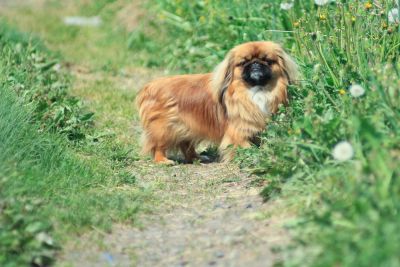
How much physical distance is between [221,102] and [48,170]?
1.68 m

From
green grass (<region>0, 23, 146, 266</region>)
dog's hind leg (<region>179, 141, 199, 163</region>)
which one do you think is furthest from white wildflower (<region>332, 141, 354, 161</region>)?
dog's hind leg (<region>179, 141, 199, 163</region>)

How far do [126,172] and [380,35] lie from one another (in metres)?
2.15

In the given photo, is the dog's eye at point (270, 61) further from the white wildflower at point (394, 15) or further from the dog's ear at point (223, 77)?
the white wildflower at point (394, 15)

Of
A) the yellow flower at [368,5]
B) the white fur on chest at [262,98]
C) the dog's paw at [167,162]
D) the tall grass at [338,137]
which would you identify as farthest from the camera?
the dog's paw at [167,162]

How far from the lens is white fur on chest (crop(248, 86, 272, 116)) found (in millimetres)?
6887

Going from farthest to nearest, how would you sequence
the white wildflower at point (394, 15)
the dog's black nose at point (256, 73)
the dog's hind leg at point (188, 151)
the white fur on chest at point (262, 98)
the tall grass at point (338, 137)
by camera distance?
the dog's hind leg at point (188, 151), the white fur on chest at point (262, 98), the dog's black nose at point (256, 73), the white wildflower at point (394, 15), the tall grass at point (338, 137)

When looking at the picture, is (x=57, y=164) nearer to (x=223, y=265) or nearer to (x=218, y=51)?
(x=223, y=265)

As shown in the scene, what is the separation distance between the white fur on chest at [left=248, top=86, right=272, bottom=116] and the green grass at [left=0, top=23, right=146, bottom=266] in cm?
112

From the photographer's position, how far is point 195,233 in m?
5.10

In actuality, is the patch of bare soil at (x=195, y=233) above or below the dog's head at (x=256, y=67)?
below

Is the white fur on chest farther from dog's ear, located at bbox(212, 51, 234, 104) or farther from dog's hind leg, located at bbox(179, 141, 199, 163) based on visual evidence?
dog's hind leg, located at bbox(179, 141, 199, 163)

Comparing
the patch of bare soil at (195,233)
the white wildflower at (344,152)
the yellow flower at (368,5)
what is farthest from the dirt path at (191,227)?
the yellow flower at (368,5)

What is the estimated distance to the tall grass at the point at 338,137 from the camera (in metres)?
3.93

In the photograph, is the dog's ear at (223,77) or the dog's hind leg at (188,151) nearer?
the dog's ear at (223,77)
